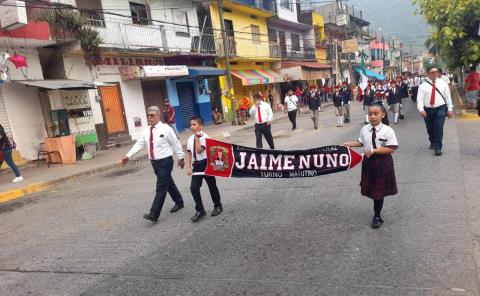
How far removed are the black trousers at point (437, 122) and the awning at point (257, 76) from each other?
16855mm

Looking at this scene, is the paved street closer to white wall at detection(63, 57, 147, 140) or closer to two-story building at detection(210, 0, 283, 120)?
white wall at detection(63, 57, 147, 140)

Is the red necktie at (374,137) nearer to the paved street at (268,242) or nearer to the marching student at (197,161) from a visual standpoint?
the paved street at (268,242)

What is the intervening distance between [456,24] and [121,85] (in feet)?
43.4

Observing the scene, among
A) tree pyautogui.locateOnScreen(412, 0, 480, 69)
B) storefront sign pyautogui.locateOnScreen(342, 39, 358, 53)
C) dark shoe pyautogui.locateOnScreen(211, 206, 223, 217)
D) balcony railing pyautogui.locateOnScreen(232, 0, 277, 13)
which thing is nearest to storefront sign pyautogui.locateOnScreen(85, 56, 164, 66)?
balcony railing pyautogui.locateOnScreen(232, 0, 277, 13)

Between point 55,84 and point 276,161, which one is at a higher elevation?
point 55,84

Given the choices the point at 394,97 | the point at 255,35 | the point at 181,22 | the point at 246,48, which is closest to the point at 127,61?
the point at 181,22

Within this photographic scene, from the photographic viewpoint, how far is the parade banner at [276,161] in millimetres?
5043

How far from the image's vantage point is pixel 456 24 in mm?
13969

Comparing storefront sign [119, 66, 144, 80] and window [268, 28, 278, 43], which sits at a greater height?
window [268, 28, 278, 43]

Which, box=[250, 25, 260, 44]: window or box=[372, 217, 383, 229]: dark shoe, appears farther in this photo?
box=[250, 25, 260, 44]: window

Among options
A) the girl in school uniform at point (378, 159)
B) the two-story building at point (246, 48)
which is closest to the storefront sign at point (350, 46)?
the two-story building at point (246, 48)

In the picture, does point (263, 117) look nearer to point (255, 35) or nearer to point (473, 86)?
point (473, 86)

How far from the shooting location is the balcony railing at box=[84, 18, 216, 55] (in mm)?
16281

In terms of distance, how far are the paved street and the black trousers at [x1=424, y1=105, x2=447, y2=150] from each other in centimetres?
58
